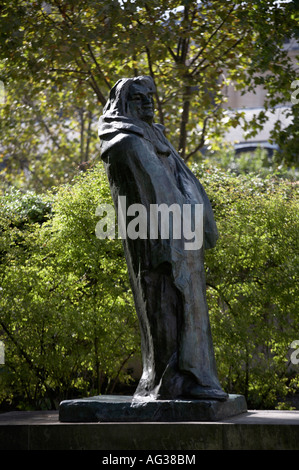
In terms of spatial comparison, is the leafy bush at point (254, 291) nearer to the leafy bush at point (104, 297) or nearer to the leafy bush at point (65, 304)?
the leafy bush at point (104, 297)

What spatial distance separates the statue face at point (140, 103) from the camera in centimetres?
544

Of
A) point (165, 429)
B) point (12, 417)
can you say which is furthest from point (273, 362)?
point (165, 429)

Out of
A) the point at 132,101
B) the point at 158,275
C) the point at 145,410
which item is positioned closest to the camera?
the point at 145,410

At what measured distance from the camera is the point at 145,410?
15.6 feet

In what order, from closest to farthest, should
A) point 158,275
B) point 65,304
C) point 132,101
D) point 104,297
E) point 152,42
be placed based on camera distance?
point 158,275 → point 132,101 → point 65,304 → point 104,297 → point 152,42

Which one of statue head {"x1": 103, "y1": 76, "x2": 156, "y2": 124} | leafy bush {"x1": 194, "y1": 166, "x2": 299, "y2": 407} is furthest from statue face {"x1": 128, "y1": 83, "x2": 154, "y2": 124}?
leafy bush {"x1": 194, "y1": 166, "x2": 299, "y2": 407}

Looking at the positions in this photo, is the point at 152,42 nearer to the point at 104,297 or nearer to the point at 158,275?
the point at 104,297

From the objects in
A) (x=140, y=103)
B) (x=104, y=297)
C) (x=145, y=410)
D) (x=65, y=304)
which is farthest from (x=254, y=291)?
(x=145, y=410)

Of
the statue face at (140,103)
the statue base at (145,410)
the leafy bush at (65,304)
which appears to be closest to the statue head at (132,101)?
the statue face at (140,103)

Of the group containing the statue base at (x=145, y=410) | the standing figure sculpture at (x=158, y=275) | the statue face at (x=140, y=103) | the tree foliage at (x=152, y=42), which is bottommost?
the statue base at (x=145, y=410)

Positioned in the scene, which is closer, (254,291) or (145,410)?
(145,410)

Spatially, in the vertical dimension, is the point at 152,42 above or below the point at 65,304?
above

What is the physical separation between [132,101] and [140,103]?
0.20ft
